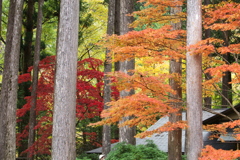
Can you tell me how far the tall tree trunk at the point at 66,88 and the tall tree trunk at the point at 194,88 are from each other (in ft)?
9.18

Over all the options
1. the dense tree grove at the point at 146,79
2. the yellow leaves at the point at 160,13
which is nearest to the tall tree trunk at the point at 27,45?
the dense tree grove at the point at 146,79

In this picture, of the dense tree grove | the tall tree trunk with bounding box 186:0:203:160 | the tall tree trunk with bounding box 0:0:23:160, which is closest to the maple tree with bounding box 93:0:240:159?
the dense tree grove

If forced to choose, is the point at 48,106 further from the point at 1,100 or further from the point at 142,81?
the point at 142,81

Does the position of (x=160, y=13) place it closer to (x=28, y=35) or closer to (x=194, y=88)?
(x=194, y=88)

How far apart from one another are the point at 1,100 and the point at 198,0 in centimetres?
713

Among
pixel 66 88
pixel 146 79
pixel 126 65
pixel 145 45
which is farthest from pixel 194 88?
pixel 126 65

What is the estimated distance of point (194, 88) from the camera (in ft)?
24.7

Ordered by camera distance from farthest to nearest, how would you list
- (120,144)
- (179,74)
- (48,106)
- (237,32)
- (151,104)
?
(237,32) → (48,106) → (120,144) → (179,74) → (151,104)

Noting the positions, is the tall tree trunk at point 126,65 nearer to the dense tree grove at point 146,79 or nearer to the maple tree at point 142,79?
the dense tree grove at point 146,79

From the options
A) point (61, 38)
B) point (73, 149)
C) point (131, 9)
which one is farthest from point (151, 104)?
point (131, 9)

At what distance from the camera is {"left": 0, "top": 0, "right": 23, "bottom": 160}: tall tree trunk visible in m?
10.4

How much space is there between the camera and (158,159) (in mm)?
9648

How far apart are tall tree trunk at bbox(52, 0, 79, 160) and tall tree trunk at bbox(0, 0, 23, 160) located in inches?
150

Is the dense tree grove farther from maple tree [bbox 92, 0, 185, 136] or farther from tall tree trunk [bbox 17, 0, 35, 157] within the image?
tall tree trunk [bbox 17, 0, 35, 157]
